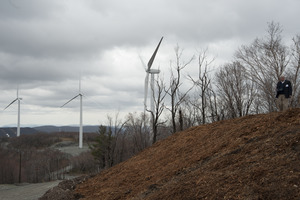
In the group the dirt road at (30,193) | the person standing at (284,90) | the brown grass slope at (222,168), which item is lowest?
the dirt road at (30,193)

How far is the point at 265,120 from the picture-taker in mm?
8469

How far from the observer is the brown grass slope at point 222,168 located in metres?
4.75

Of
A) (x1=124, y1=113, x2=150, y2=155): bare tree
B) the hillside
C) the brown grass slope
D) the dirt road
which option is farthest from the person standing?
(x1=124, y1=113, x2=150, y2=155): bare tree

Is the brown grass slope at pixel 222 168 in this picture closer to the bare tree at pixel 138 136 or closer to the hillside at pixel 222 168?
the hillside at pixel 222 168

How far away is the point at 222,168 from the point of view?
616cm

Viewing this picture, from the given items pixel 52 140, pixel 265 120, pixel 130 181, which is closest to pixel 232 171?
pixel 265 120

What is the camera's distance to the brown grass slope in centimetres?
475

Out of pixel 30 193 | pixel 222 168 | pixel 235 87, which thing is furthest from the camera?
pixel 235 87

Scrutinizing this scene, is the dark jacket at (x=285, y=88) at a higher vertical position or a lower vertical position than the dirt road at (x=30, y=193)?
higher

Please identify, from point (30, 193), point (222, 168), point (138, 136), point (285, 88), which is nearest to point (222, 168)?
→ point (222, 168)

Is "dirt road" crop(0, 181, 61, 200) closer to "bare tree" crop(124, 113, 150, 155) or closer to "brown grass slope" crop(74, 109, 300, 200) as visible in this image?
"brown grass slope" crop(74, 109, 300, 200)

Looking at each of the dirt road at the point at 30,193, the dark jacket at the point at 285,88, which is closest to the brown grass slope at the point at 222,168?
the dark jacket at the point at 285,88

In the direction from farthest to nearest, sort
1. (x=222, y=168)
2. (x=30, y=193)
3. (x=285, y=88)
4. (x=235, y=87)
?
(x=235, y=87) → (x=30, y=193) → (x=285, y=88) → (x=222, y=168)

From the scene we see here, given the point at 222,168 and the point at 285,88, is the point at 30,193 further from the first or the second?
the point at 285,88
